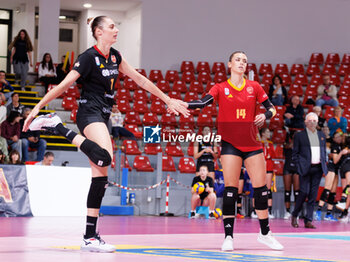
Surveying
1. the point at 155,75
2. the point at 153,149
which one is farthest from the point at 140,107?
the point at 153,149

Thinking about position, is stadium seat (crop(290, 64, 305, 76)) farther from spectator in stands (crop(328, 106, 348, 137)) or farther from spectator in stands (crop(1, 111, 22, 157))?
spectator in stands (crop(1, 111, 22, 157))

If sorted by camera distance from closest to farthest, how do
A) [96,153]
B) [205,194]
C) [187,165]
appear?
[96,153] < [205,194] < [187,165]

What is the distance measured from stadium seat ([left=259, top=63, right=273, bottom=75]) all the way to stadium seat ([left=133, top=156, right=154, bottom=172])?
923 centimetres

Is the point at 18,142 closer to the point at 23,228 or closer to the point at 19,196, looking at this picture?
the point at 19,196

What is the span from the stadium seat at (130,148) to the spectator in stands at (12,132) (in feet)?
8.46

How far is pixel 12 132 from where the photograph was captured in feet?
46.3

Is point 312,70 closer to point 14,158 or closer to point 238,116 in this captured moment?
point 14,158

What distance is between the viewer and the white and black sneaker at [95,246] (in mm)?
5430

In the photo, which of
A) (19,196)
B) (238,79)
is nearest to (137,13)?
(19,196)

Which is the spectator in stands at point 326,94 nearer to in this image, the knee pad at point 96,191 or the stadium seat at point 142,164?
the stadium seat at point 142,164

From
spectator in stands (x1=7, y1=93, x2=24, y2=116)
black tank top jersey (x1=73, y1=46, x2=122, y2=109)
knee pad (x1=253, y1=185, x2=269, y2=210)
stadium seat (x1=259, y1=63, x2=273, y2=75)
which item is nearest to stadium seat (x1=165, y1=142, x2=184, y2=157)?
spectator in stands (x1=7, y1=93, x2=24, y2=116)

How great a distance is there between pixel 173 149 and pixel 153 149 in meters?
0.59

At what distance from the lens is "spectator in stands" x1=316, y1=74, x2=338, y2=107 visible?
19703 mm

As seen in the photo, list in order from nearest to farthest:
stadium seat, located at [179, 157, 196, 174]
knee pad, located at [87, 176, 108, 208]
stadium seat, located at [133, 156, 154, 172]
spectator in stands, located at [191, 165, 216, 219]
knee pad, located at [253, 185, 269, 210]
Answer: knee pad, located at [87, 176, 108, 208], knee pad, located at [253, 185, 269, 210], spectator in stands, located at [191, 165, 216, 219], stadium seat, located at [133, 156, 154, 172], stadium seat, located at [179, 157, 196, 174]
